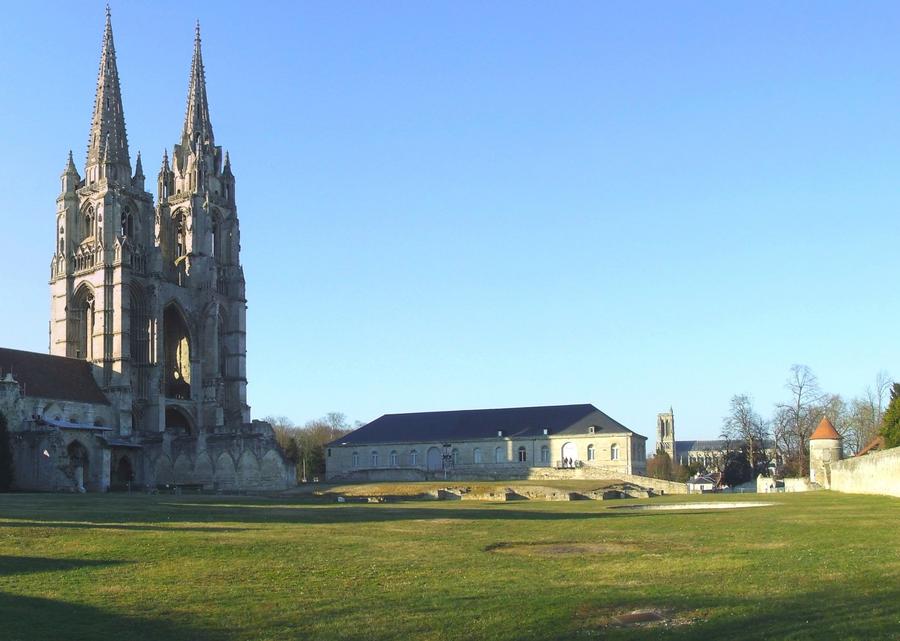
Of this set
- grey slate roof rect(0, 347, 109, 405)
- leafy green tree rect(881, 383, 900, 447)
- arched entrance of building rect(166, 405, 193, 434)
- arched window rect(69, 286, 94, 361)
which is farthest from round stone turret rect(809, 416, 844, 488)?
arched window rect(69, 286, 94, 361)

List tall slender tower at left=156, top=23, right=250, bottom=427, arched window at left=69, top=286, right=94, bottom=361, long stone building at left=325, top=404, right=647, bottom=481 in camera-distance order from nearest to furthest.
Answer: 1. arched window at left=69, top=286, right=94, bottom=361
2. tall slender tower at left=156, top=23, right=250, bottom=427
3. long stone building at left=325, top=404, right=647, bottom=481

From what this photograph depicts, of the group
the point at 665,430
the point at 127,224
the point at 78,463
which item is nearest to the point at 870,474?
the point at 78,463

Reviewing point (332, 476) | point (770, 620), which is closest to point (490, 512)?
point (770, 620)

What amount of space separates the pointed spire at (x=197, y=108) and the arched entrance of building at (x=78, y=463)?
37926 millimetres

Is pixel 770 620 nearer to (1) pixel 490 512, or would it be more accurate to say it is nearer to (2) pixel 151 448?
(1) pixel 490 512

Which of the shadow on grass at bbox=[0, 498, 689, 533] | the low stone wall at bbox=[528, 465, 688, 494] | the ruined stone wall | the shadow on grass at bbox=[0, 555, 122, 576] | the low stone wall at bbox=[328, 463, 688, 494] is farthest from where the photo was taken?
the low stone wall at bbox=[328, 463, 688, 494]

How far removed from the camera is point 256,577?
16578 millimetres

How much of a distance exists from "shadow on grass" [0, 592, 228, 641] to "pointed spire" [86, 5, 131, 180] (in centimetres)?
7094

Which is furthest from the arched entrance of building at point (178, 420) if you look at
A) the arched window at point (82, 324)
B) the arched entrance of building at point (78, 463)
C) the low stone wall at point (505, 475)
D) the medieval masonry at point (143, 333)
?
the arched entrance of building at point (78, 463)

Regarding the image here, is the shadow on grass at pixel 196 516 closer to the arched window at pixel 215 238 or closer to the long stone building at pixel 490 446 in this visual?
the long stone building at pixel 490 446

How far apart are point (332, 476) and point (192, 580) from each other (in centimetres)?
7795

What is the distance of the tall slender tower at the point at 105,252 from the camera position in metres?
74.9

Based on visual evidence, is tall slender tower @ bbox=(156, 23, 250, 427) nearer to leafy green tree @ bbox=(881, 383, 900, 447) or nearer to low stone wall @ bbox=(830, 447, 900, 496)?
low stone wall @ bbox=(830, 447, 900, 496)

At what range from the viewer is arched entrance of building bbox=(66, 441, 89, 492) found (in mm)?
54938
